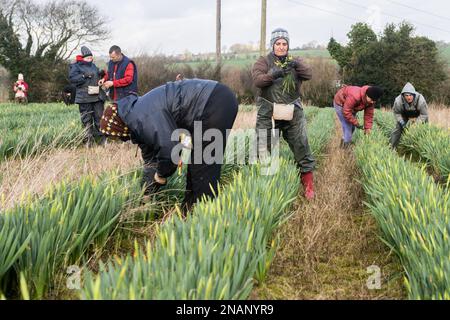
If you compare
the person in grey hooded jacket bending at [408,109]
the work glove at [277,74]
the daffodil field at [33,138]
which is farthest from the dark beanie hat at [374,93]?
the daffodil field at [33,138]

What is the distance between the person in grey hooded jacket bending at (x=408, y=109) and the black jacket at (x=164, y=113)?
4959 millimetres

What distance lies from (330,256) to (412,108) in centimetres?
544

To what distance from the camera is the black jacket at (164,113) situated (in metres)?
2.87

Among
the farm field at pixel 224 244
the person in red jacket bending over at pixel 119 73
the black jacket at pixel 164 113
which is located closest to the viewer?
the farm field at pixel 224 244

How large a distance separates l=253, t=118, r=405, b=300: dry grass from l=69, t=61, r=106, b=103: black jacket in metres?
4.65

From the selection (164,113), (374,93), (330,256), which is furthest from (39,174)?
(374,93)

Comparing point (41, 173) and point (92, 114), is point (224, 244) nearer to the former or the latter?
point (41, 173)

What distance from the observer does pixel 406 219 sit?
8.36 ft

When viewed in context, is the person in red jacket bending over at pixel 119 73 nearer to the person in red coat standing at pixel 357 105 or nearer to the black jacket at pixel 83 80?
the black jacket at pixel 83 80

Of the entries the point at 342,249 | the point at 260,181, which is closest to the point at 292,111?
the point at 260,181

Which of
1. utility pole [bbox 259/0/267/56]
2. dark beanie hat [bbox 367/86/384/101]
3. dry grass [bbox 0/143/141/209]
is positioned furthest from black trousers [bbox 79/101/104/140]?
utility pole [bbox 259/0/267/56]

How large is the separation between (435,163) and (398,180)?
2.23 metres

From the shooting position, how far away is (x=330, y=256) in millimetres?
2770
